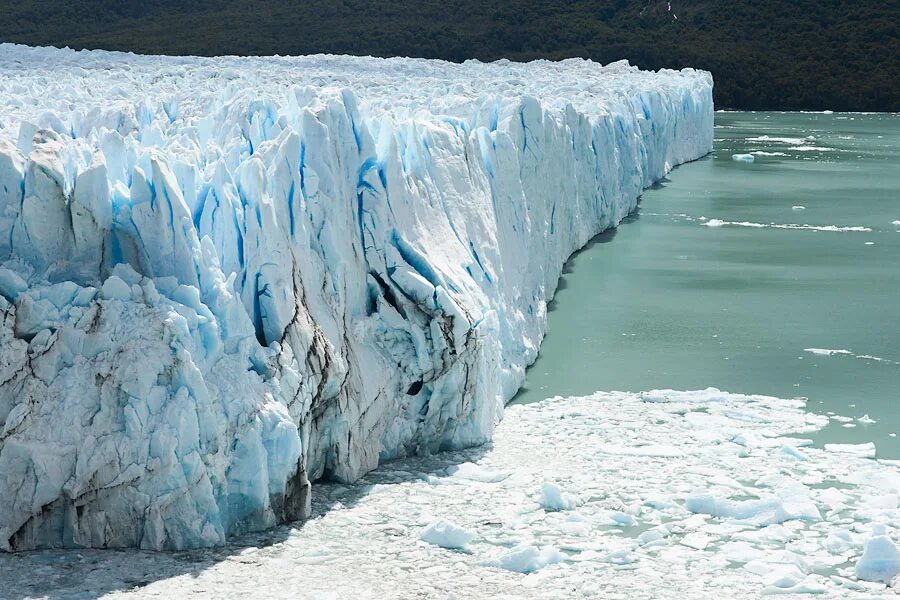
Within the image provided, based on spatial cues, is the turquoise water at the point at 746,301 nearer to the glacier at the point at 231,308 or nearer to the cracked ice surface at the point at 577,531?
the cracked ice surface at the point at 577,531

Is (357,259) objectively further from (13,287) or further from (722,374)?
(722,374)

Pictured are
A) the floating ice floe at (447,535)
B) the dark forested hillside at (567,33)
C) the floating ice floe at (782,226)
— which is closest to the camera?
the floating ice floe at (447,535)

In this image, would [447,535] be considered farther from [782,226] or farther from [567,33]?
[567,33]

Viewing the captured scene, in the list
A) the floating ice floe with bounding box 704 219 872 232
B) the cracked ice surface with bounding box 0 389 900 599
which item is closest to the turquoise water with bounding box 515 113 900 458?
the floating ice floe with bounding box 704 219 872 232

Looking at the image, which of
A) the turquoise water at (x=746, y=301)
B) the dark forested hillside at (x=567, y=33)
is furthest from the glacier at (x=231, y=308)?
the dark forested hillside at (x=567, y=33)

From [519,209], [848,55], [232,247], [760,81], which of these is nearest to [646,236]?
[519,209]

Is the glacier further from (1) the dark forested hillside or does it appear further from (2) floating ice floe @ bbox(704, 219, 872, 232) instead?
(1) the dark forested hillside

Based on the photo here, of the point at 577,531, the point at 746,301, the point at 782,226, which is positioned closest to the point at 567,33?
the point at 782,226
